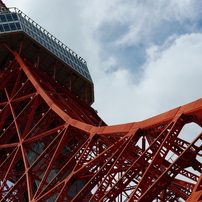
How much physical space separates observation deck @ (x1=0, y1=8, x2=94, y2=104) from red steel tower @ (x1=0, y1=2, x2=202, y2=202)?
0.27 ft

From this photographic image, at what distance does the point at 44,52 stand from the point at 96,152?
17.8m

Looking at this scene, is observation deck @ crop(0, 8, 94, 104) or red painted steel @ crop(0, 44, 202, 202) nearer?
red painted steel @ crop(0, 44, 202, 202)

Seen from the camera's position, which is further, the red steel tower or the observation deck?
the observation deck

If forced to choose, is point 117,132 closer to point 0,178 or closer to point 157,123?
point 157,123

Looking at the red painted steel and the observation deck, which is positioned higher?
the observation deck

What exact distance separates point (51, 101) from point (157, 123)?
13483 millimetres

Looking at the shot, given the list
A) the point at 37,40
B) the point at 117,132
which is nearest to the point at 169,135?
the point at 117,132

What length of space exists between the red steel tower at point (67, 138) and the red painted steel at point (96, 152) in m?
0.04

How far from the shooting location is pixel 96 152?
29.6 meters

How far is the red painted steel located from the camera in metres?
21.5

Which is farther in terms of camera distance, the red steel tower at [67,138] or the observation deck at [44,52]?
the observation deck at [44,52]

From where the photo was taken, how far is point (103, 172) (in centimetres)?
2692

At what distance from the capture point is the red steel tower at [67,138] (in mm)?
22203

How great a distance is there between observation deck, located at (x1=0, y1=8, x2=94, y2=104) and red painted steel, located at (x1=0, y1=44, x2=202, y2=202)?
4.06 ft
